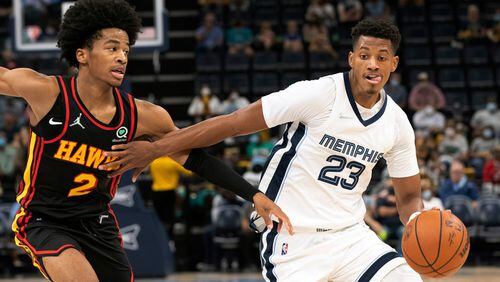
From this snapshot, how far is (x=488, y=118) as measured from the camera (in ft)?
53.5

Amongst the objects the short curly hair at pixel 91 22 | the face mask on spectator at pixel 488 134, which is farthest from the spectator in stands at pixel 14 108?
the short curly hair at pixel 91 22

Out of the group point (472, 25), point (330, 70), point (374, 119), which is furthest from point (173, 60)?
point (374, 119)

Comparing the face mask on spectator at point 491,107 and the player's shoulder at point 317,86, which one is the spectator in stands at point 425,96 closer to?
the face mask on spectator at point 491,107

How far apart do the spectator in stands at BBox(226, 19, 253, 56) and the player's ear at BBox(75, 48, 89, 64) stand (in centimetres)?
1324

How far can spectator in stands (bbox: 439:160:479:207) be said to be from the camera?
13.1 m

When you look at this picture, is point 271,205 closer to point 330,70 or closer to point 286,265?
point 286,265

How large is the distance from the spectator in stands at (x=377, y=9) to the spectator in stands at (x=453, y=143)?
13.5 ft

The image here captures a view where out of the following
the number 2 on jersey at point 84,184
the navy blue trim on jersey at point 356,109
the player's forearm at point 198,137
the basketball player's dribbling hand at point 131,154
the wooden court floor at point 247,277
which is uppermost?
the navy blue trim on jersey at point 356,109

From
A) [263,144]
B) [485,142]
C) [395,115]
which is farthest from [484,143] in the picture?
[395,115]

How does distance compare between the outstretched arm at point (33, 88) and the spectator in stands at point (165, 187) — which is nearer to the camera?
the outstretched arm at point (33, 88)

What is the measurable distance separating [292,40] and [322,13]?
3.39 feet

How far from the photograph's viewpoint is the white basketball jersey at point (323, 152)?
17.0 ft

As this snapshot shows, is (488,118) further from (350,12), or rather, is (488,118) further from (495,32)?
(350,12)

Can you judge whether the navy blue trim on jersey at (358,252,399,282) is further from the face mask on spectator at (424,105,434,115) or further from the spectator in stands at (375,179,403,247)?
the face mask on spectator at (424,105,434,115)
